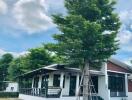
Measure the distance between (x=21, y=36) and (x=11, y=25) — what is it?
4339mm

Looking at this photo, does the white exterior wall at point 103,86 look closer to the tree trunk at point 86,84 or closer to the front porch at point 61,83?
the front porch at point 61,83

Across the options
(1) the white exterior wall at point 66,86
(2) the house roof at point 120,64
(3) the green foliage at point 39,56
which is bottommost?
(1) the white exterior wall at point 66,86

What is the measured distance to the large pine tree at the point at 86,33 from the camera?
22656mm

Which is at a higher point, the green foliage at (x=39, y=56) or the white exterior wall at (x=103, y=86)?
the green foliage at (x=39, y=56)

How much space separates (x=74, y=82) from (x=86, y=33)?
304 inches

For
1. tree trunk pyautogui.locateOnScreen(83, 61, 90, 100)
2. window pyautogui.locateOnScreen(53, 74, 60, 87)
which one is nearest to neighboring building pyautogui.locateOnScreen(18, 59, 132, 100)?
window pyautogui.locateOnScreen(53, 74, 60, 87)

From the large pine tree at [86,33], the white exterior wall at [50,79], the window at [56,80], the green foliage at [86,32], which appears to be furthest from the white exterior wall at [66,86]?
the large pine tree at [86,33]

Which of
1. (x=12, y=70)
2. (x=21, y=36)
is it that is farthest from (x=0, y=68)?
(x=21, y=36)

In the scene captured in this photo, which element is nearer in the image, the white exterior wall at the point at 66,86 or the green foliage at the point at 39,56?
the white exterior wall at the point at 66,86

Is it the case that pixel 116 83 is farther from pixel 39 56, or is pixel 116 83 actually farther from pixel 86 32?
pixel 39 56

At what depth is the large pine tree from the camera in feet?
74.3

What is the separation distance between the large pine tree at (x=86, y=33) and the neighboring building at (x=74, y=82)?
2576 mm

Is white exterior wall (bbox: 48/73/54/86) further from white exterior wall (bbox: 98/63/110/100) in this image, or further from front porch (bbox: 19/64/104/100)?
white exterior wall (bbox: 98/63/110/100)

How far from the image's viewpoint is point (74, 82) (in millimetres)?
27703
